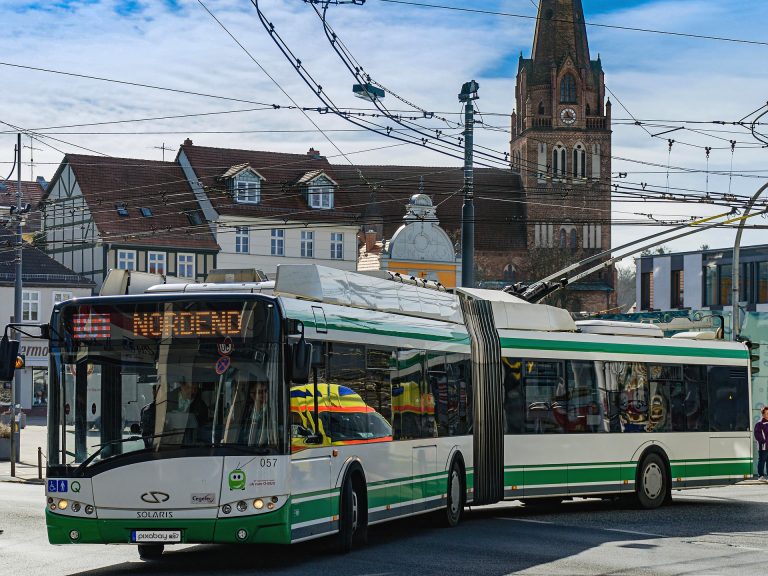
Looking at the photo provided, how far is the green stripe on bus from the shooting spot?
810 inches

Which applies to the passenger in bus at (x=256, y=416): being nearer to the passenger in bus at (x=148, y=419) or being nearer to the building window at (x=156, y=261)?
the passenger in bus at (x=148, y=419)

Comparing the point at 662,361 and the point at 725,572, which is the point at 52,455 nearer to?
the point at 725,572

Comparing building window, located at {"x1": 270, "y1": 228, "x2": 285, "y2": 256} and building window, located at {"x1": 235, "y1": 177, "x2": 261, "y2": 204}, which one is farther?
building window, located at {"x1": 270, "y1": 228, "x2": 285, "y2": 256}

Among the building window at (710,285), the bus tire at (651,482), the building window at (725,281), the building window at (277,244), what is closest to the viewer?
the bus tire at (651,482)

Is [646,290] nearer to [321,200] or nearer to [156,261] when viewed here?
[321,200]

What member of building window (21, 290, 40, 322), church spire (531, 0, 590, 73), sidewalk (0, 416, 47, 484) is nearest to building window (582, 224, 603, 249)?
church spire (531, 0, 590, 73)

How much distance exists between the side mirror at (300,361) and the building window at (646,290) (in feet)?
209

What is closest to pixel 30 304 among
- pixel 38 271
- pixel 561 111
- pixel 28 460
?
pixel 38 271

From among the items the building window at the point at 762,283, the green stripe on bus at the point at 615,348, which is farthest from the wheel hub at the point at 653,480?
the building window at the point at 762,283

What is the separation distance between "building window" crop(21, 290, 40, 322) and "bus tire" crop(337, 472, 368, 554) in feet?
171

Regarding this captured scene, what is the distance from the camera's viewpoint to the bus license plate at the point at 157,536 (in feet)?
42.2

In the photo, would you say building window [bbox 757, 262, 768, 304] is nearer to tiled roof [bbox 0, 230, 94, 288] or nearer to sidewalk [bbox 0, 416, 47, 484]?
tiled roof [bbox 0, 230, 94, 288]

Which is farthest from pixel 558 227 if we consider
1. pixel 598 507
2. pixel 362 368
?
pixel 362 368

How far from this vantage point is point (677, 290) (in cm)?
7250
